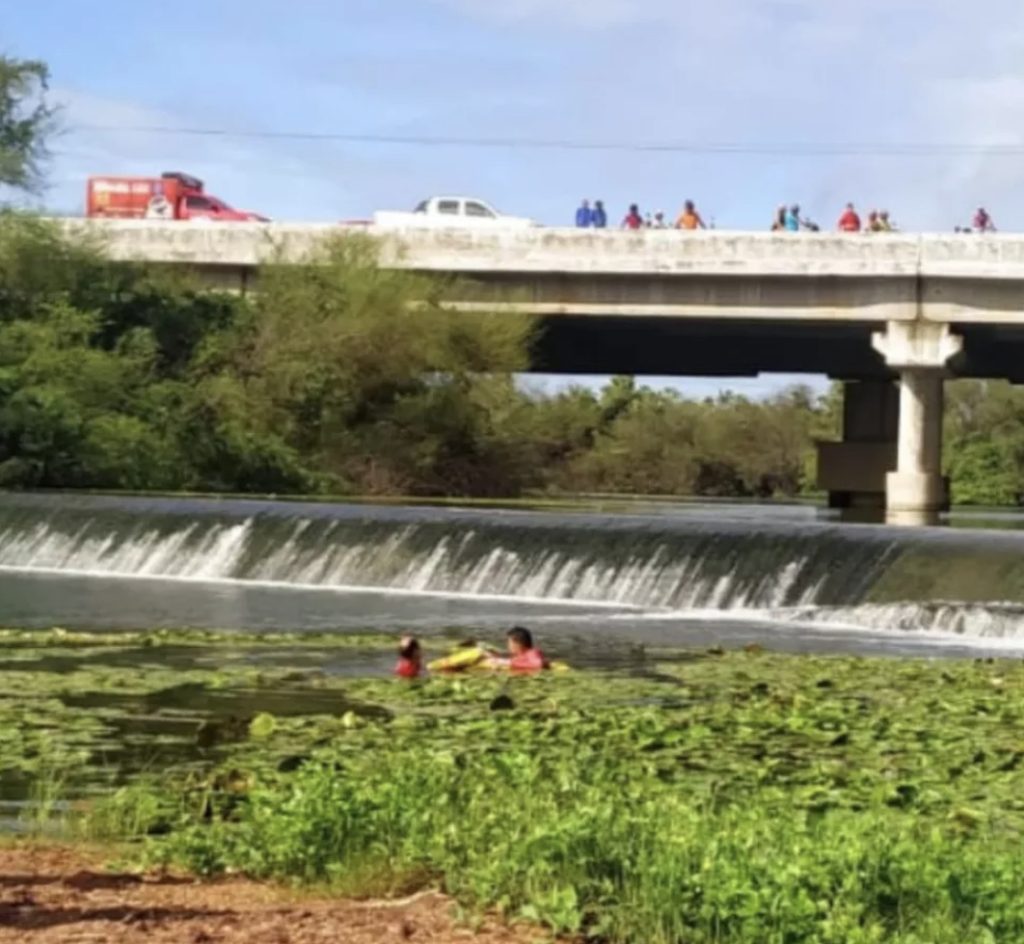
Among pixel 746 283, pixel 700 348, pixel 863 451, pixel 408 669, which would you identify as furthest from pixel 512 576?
pixel 863 451

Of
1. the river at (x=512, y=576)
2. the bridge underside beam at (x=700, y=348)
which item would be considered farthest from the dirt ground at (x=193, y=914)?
the bridge underside beam at (x=700, y=348)

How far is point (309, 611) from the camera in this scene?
27656 mm

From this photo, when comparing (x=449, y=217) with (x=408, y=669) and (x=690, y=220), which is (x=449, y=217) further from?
(x=408, y=669)

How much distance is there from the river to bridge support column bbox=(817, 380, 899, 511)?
77.9 feet

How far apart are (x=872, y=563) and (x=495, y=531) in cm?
582

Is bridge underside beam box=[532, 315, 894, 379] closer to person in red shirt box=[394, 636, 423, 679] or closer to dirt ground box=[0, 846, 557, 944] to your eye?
person in red shirt box=[394, 636, 423, 679]

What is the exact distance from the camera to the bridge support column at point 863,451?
58.0 meters

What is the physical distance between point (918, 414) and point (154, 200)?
21869 mm

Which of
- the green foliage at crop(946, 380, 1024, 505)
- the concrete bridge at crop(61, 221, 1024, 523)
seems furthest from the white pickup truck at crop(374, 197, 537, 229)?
the green foliage at crop(946, 380, 1024, 505)

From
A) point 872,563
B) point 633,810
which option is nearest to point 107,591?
point 872,563

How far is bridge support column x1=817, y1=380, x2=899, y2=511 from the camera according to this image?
5803 cm

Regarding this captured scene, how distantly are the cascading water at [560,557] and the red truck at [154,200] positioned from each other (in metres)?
22.4

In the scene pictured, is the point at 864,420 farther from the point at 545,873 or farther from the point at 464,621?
the point at 545,873

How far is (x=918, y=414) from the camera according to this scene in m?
50.2
